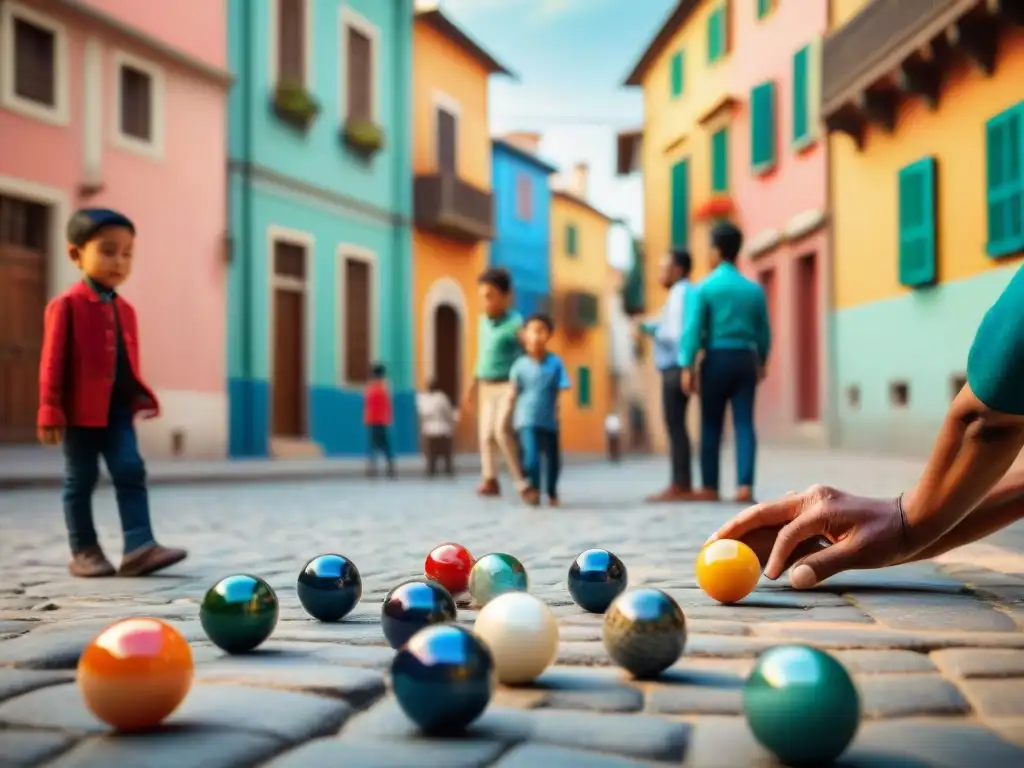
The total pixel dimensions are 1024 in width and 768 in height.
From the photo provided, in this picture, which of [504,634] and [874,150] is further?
[874,150]

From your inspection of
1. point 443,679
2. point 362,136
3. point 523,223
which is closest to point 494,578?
point 443,679

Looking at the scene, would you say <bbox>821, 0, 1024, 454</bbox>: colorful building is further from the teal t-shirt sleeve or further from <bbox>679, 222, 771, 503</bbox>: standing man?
the teal t-shirt sleeve

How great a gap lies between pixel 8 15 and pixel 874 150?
38.1ft

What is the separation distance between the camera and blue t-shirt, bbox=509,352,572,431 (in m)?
8.50

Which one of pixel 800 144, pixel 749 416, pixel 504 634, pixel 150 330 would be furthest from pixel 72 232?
pixel 800 144

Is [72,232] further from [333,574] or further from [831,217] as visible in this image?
[831,217]

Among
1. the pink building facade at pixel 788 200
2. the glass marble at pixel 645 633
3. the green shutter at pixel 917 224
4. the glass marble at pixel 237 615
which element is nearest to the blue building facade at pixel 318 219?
the pink building facade at pixel 788 200

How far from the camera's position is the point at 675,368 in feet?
28.3

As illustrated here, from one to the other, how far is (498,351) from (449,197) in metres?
15.1

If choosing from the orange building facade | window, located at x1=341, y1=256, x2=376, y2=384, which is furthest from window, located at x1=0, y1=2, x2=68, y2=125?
the orange building facade

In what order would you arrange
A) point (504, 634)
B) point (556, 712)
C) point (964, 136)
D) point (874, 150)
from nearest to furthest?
point (556, 712), point (504, 634), point (964, 136), point (874, 150)

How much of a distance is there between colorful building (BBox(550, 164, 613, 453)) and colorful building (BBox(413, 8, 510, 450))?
313 inches

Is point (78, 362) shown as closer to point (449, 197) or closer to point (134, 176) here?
point (134, 176)

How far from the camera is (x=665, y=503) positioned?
27.7ft
